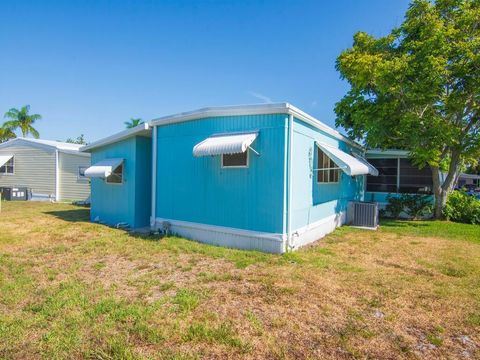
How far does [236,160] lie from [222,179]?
2.20ft

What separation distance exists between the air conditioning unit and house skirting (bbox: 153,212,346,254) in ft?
9.50

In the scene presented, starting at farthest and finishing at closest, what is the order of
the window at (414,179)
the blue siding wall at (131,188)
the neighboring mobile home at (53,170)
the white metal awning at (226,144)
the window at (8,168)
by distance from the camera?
the window at (8,168) < the neighboring mobile home at (53,170) < the window at (414,179) < the blue siding wall at (131,188) < the white metal awning at (226,144)

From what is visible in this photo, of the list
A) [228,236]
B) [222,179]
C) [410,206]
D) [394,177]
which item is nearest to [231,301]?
[228,236]

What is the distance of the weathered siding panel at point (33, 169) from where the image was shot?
724 inches

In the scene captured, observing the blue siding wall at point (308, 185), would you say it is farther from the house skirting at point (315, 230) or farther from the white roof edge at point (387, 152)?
the white roof edge at point (387, 152)

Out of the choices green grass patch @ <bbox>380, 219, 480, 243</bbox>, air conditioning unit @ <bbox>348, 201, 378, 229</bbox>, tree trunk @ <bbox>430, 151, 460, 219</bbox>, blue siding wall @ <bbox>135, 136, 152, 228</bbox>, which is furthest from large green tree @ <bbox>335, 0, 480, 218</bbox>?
blue siding wall @ <bbox>135, 136, 152, 228</bbox>

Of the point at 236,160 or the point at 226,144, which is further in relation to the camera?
the point at 236,160

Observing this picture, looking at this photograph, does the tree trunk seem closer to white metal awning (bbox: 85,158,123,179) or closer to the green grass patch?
the green grass patch

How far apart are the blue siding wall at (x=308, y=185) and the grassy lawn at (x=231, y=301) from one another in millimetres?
1121

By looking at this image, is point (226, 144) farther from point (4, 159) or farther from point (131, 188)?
point (4, 159)

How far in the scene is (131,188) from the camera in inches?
380

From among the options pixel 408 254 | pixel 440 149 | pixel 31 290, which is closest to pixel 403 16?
pixel 440 149

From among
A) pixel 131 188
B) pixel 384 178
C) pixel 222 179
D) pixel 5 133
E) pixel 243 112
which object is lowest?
pixel 131 188

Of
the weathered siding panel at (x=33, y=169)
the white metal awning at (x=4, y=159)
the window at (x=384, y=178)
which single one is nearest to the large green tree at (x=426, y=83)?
the window at (x=384, y=178)
